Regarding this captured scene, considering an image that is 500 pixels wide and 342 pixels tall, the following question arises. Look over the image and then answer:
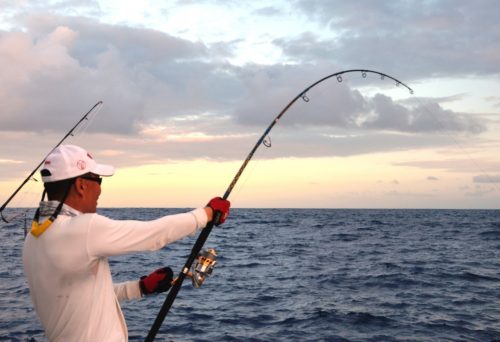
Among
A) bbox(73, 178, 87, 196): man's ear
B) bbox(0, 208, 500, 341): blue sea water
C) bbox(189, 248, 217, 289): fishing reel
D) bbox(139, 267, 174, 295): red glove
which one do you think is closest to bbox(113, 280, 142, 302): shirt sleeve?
bbox(139, 267, 174, 295): red glove

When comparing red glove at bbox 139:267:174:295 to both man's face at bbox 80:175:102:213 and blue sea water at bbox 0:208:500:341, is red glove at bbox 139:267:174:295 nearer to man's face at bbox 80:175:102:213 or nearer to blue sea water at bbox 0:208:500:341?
man's face at bbox 80:175:102:213

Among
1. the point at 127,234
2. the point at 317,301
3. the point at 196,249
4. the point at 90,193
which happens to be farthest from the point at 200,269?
the point at 317,301

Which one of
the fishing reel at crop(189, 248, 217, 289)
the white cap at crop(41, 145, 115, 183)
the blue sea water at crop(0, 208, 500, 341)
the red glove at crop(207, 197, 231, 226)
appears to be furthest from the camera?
the blue sea water at crop(0, 208, 500, 341)

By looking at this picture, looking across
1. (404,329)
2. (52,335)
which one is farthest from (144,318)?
(52,335)

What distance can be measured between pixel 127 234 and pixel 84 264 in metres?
0.27

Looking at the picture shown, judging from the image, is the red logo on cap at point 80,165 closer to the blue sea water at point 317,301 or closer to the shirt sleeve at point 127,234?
the shirt sleeve at point 127,234

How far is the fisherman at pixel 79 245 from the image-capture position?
2496 millimetres

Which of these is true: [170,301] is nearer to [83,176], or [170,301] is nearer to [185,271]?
[185,271]

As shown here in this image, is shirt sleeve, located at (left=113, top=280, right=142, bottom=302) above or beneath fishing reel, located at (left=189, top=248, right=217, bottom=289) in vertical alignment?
beneath

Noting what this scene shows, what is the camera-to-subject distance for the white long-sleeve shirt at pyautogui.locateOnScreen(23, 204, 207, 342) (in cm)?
249

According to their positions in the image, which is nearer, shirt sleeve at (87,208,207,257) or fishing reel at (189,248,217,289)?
shirt sleeve at (87,208,207,257)

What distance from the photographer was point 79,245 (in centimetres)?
249

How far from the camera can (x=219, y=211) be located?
9.90 feet

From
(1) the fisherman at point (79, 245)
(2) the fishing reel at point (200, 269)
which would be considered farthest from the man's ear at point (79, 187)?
(2) the fishing reel at point (200, 269)
